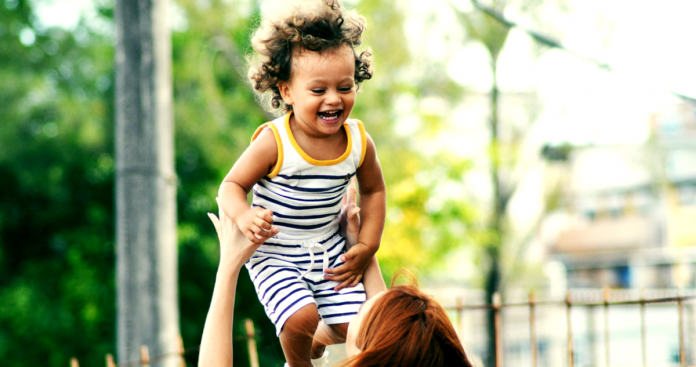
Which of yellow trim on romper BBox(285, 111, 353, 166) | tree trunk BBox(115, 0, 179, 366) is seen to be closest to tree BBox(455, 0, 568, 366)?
tree trunk BBox(115, 0, 179, 366)

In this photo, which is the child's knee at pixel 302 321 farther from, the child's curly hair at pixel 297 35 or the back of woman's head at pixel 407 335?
the child's curly hair at pixel 297 35

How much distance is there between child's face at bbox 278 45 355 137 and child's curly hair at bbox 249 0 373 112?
0.08ft

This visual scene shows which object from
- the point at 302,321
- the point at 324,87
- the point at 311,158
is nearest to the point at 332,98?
the point at 324,87

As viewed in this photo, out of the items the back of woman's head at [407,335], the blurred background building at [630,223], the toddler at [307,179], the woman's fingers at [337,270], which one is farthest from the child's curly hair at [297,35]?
the blurred background building at [630,223]

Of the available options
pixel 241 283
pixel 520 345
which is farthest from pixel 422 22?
pixel 520 345

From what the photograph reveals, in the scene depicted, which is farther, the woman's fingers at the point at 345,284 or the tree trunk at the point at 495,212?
the tree trunk at the point at 495,212

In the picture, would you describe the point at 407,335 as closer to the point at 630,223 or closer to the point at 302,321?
the point at 302,321

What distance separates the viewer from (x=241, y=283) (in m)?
8.88

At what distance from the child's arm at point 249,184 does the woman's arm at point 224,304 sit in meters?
0.06

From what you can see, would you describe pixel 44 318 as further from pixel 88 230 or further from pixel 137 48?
pixel 137 48

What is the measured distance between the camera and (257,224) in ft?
4.13

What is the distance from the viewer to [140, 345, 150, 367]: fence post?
244 centimetres

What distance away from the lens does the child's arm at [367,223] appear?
1408mm

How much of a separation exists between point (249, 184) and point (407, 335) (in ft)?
1.60
